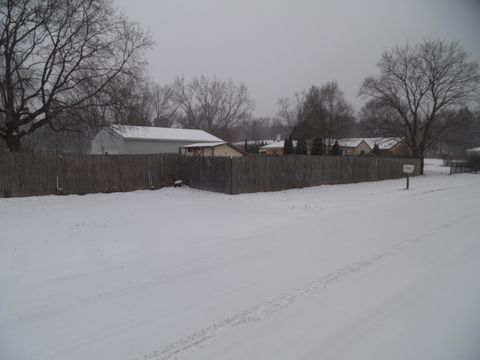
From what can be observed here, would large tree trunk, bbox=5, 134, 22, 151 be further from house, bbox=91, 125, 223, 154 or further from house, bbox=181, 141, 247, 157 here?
house, bbox=181, 141, 247, 157

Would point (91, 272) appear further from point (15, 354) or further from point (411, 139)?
point (411, 139)

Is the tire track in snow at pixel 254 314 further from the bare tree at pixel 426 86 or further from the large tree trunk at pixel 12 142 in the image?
the bare tree at pixel 426 86

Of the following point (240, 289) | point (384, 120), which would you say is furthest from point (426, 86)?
point (240, 289)

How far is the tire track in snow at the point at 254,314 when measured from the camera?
2723mm

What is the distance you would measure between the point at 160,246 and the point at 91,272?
4.81ft

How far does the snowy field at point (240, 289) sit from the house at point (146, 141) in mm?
19284

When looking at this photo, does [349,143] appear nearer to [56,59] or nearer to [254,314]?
[56,59]

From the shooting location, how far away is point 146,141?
27.2m

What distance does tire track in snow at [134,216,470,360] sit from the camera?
2.72 m

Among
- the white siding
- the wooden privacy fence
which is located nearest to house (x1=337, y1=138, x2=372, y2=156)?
the wooden privacy fence

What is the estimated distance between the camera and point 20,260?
503 centimetres

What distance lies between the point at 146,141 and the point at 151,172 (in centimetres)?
1277

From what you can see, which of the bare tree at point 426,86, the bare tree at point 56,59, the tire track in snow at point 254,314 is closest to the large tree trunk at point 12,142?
the bare tree at point 56,59

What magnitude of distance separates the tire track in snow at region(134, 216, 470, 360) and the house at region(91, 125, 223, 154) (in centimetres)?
2318
